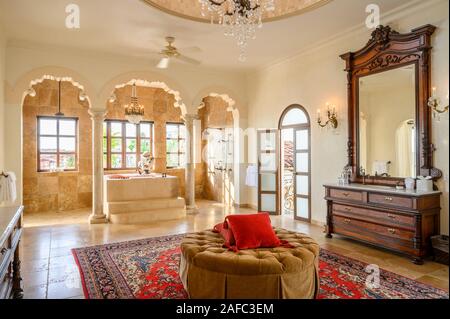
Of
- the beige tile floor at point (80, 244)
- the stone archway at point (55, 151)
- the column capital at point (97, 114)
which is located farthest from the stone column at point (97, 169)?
the stone archway at point (55, 151)

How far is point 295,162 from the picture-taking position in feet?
21.5

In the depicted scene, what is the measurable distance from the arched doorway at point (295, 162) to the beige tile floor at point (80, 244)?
444 millimetres

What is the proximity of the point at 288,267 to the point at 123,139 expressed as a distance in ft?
24.7

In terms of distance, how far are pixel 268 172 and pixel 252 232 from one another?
14.2 feet

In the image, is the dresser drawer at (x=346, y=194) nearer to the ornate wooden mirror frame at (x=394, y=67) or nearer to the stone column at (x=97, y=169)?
the ornate wooden mirror frame at (x=394, y=67)

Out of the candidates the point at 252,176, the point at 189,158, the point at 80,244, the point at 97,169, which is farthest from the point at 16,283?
the point at 252,176

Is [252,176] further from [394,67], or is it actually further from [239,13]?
[239,13]

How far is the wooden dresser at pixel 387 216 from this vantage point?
375 centimetres

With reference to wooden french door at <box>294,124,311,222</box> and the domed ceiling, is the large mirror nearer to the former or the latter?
wooden french door at <box>294,124,311,222</box>

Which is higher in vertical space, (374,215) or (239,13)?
(239,13)

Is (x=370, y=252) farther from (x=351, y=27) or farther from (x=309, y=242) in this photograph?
(x=351, y=27)

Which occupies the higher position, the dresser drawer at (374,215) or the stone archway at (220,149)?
the stone archway at (220,149)

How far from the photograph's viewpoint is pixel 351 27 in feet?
16.4
